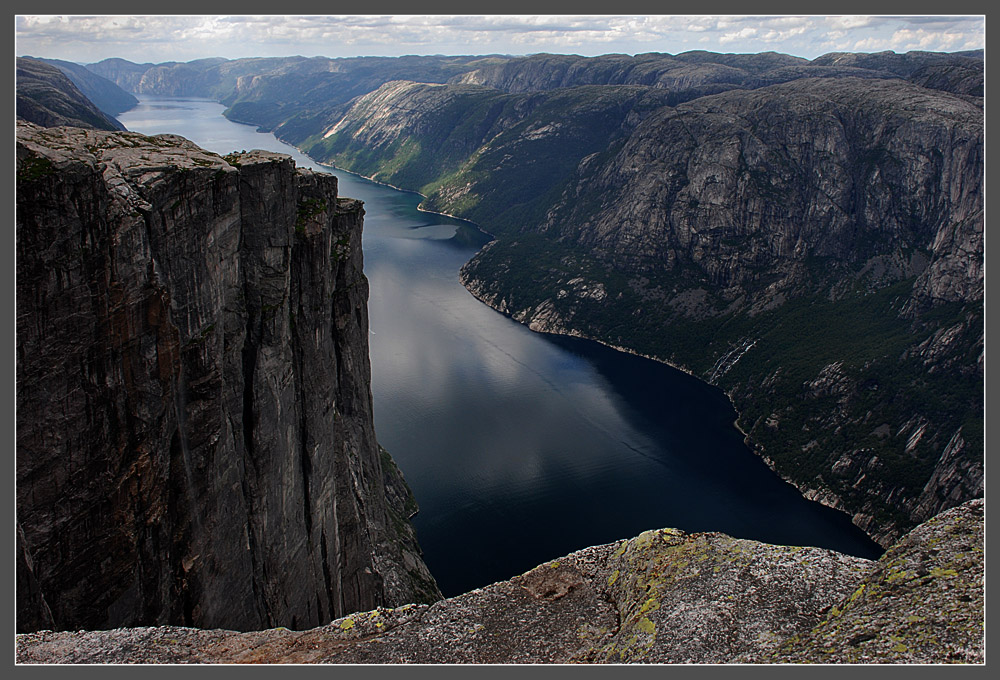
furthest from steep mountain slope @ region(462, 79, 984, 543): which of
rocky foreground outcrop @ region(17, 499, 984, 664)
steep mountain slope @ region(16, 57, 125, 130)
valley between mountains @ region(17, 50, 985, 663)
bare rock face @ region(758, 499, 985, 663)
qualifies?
steep mountain slope @ region(16, 57, 125, 130)

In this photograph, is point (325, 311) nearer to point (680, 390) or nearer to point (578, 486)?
point (578, 486)

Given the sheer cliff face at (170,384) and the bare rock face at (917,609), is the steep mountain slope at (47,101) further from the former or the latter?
the bare rock face at (917,609)

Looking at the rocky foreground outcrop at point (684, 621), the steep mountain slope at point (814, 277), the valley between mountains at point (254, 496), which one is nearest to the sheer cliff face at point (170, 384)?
the valley between mountains at point (254, 496)

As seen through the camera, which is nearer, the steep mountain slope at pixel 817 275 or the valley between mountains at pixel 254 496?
the valley between mountains at pixel 254 496

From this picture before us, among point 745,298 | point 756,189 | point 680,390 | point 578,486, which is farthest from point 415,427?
point 756,189

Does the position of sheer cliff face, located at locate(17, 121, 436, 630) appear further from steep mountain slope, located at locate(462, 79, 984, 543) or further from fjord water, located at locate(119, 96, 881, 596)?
steep mountain slope, located at locate(462, 79, 984, 543)

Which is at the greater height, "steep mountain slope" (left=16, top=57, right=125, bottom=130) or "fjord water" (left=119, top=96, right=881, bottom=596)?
"steep mountain slope" (left=16, top=57, right=125, bottom=130)
